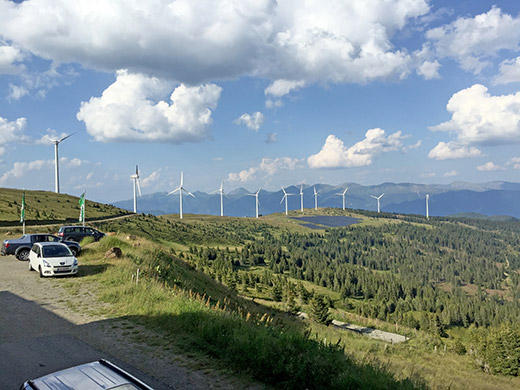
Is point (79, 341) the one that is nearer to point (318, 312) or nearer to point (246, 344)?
point (246, 344)

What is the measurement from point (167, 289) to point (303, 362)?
12.8m

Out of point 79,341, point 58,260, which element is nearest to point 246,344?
point 79,341

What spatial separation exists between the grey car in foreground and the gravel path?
4337 mm

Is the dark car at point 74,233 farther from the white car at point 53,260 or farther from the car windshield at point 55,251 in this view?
the car windshield at point 55,251

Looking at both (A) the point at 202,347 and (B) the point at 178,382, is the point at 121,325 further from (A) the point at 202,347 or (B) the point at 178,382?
(B) the point at 178,382

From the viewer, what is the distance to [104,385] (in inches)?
251

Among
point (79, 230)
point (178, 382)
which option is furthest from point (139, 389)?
point (79, 230)

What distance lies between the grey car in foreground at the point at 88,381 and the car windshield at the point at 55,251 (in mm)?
23470

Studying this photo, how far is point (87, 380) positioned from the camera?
6508 mm

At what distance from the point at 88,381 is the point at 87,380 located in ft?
0.15

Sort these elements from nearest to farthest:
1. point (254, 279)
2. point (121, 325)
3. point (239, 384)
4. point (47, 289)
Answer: point (239, 384), point (121, 325), point (47, 289), point (254, 279)

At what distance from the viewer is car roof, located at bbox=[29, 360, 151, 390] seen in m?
6.35

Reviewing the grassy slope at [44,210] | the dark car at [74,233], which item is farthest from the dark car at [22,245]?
the grassy slope at [44,210]

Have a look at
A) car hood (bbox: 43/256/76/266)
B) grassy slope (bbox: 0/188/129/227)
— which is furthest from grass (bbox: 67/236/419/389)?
grassy slope (bbox: 0/188/129/227)
